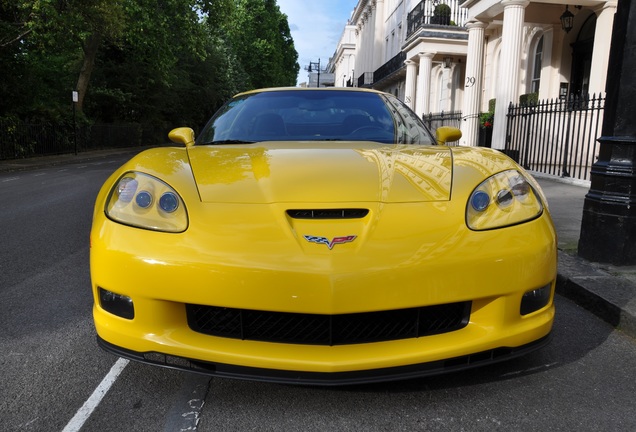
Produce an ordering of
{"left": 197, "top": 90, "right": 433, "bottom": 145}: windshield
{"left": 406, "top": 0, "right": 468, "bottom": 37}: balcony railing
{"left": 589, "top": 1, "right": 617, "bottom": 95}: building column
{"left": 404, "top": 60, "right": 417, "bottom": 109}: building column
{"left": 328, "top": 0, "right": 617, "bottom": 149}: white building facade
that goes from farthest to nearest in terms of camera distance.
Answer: {"left": 404, "top": 60, "right": 417, "bottom": 109}: building column, {"left": 406, "top": 0, "right": 468, "bottom": 37}: balcony railing, {"left": 328, "top": 0, "right": 617, "bottom": 149}: white building facade, {"left": 589, "top": 1, "right": 617, "bottom": 95}: building column, {"left": 197, "top": 90, "right": 433, "bottom": 145}: windshield

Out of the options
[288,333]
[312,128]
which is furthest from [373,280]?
[312,128]

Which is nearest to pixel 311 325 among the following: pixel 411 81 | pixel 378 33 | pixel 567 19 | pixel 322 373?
pixel 322 373

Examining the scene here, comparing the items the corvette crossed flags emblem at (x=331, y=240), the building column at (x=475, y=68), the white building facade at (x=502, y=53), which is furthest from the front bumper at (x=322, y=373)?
the building column at (x=475, y=68)

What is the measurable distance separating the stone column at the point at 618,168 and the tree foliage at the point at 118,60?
14.4 m

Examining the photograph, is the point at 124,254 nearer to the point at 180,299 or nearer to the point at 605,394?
the point at 180,299

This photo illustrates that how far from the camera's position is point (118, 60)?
29.8 metres

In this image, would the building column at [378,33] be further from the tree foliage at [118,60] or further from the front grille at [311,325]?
the front grille at [311,325]

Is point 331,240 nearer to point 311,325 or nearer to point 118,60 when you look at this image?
point 311,325

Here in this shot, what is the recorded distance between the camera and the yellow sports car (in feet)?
6.30

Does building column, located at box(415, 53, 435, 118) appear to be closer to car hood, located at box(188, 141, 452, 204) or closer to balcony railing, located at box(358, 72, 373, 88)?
car hood, located at box(188, 141, 452, 204)

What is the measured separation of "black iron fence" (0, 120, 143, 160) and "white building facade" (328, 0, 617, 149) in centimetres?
1529

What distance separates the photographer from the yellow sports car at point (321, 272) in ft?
6.30

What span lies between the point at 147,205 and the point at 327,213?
76 centimetres

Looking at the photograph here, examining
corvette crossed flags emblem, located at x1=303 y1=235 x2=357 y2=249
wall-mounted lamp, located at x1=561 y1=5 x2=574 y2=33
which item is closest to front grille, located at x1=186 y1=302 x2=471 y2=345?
corvette crossed flags emblem, located at x1=303 y1=235 x2=357 y2=249
